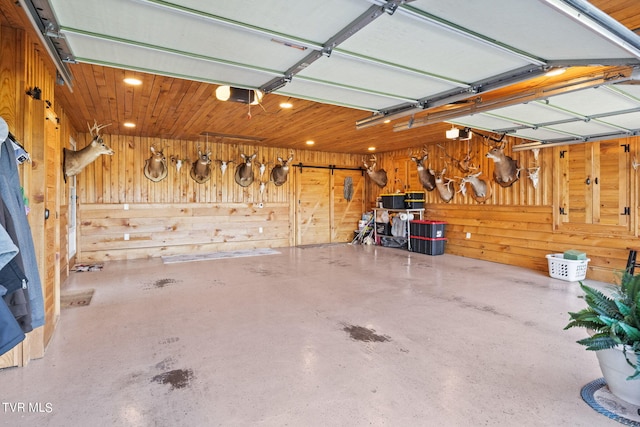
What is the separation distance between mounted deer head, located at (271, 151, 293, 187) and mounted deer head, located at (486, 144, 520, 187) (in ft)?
15.8

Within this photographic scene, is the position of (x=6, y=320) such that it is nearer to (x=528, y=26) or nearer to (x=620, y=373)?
(x=528, y=26)

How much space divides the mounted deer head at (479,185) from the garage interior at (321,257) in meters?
0.08

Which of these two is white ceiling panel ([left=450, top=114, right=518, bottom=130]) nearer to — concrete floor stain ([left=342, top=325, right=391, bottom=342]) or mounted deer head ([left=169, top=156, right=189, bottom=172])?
concrete floor stain ([left=342, top=325, right=391, bottom=342])

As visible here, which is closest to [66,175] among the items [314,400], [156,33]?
[156,33]

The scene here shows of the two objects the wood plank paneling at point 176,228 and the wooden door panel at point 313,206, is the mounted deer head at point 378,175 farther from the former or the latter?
the wood plank paneling at point 176,228

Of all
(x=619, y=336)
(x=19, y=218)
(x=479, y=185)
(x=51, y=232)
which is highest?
(x=479, y=185)

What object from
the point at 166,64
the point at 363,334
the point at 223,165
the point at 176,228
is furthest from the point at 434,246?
the point at 166,64

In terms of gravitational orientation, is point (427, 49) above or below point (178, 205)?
above

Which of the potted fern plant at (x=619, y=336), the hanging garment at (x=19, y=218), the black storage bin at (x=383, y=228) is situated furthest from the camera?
the black storage bin at (x=383, y=228)

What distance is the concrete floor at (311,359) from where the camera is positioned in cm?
212

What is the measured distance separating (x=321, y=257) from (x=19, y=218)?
6.34 meters

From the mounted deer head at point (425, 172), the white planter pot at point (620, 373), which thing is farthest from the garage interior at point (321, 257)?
the mounted deer head at point (425, 172)

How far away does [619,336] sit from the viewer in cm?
209

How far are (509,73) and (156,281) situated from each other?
5492 mm
